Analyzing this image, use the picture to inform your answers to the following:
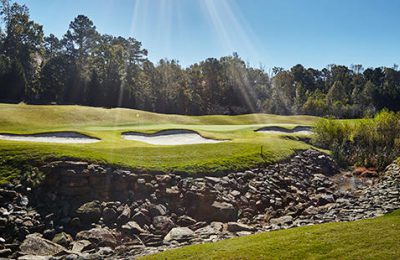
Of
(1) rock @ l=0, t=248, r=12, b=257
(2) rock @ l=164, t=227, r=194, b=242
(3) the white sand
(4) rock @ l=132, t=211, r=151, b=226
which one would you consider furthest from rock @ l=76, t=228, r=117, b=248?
(3) the white sand

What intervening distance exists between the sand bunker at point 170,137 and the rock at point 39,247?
1627cm

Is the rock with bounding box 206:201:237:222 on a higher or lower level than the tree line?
lower

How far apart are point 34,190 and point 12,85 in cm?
6132

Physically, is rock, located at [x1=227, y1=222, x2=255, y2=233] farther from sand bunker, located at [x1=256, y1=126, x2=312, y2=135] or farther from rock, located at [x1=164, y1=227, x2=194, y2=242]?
sand bunker, located at [x1=256, y1=126, x2=312, y2=135]

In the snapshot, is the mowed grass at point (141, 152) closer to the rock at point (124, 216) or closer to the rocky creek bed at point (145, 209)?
the rocky creek bed at point (145, 209)

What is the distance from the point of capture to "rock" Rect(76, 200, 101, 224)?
46.4 feet

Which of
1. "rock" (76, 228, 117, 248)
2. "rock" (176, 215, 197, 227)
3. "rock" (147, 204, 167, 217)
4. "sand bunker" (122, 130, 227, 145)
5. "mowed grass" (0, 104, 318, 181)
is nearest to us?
"rock" (76, 228, 117, 248)

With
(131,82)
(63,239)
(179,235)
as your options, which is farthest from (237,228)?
(131,82)

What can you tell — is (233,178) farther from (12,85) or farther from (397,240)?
(12,85)

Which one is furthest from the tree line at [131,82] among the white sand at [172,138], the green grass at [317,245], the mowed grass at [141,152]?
the green grass at [317,245]

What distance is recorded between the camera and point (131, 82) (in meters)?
87.9

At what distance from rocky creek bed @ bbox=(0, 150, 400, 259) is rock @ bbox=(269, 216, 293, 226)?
0.05m

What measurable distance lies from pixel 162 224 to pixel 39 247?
4.68m

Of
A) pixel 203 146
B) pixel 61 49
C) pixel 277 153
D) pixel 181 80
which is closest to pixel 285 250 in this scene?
pixel 203 146
